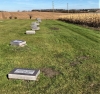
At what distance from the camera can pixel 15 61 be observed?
24.2ft

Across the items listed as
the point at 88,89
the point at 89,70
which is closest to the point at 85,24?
the point at 89,70

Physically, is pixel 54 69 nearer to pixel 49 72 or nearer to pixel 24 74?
pixel 49 72

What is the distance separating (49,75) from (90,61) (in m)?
2.23

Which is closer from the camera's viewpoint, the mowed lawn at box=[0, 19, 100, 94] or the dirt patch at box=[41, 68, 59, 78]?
the mowed lawn at box=[0, 19, 100, 94]

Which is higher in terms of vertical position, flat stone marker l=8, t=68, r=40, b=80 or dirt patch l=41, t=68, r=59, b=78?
flat stone marker l=8, t=68, r=40, b=80

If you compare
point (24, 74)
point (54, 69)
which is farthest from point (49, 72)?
point (24, 74)

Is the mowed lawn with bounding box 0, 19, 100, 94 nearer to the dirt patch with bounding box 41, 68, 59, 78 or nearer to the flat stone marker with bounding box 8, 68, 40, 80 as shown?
the dirt patch with bounding box 41, 68, 59, 78

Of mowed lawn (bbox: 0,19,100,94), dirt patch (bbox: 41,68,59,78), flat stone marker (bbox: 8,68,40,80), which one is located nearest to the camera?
mowed lawn (bbox: 0,19,100,94)

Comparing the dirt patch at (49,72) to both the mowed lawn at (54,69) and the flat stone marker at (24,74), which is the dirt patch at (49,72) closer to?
the mowed lawn at (54,69)

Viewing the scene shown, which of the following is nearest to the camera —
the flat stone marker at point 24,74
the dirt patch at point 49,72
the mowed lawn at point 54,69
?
the mowed lawn at point 54,69

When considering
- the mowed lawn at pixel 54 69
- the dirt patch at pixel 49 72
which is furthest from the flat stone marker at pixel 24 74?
the dirt patch at pixel 49 72

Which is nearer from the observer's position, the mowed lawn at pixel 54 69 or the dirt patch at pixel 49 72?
the mowed lawn at pixel 54 69

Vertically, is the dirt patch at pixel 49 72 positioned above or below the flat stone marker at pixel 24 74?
below

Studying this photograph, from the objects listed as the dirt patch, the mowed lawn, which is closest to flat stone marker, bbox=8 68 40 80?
the mowed lawn
